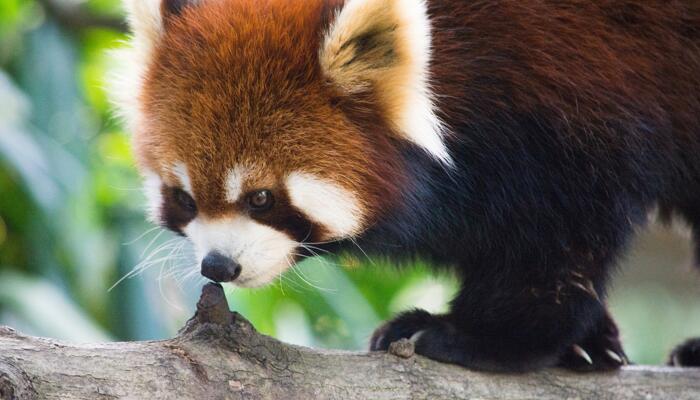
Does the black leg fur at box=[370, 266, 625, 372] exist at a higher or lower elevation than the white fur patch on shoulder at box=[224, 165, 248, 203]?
lower

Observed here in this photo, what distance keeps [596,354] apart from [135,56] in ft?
5.57

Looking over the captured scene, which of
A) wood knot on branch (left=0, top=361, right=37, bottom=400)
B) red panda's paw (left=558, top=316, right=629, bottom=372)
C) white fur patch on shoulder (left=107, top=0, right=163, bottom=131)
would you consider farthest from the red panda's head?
red panda's paw (left=558, top=316, right=629, bottom=372)

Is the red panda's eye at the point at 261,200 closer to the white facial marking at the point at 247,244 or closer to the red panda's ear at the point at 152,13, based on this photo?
the white facial marking at the point at 247,244

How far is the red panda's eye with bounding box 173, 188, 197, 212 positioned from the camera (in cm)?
265

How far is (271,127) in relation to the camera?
259cm

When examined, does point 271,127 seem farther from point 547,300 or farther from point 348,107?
point 547,300

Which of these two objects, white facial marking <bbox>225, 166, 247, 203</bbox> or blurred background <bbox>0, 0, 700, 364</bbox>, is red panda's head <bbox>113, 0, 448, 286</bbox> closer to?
white facial marking <bbox>225, 166, 247, 203</bbox>

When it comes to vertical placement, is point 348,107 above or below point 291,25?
below

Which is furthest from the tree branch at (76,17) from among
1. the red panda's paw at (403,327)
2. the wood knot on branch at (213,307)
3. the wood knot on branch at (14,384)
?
the wood knot on branch at (14,384)

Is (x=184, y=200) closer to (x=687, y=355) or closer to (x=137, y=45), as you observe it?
(x=137, y=45)

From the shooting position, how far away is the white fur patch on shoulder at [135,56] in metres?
2.82

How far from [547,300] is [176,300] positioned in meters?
2.22

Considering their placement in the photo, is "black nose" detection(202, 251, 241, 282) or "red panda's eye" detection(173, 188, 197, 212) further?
"red panda's eye" detection(173, 188, 197, 212)

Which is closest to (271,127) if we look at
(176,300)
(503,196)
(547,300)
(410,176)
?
(410,176)
